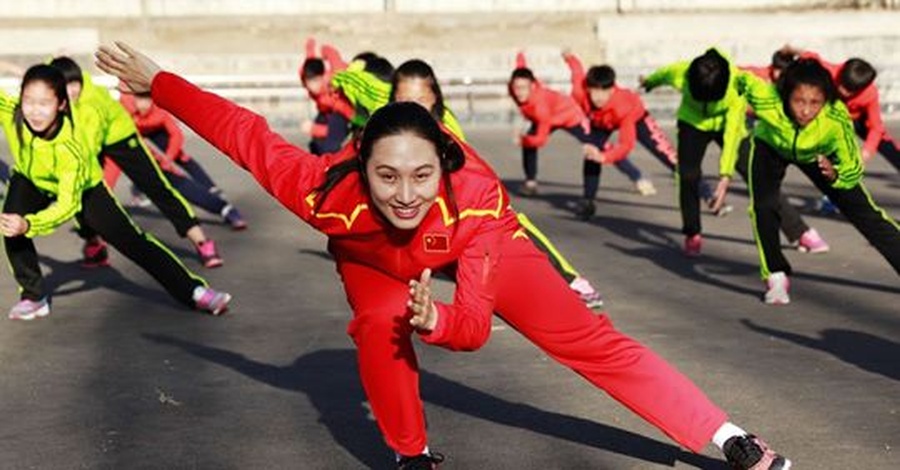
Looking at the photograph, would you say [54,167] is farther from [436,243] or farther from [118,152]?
[436,243]

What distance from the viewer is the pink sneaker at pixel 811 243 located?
1270cm

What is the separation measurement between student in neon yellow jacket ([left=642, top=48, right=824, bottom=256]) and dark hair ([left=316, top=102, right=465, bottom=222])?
21.6 feet

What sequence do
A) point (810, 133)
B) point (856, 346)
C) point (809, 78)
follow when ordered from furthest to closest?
1. point (810, 133)
2. point (809, 78)
3. point (856, 346)

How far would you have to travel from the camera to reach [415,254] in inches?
233

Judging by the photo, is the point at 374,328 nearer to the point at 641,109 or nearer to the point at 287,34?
the point at 641,109

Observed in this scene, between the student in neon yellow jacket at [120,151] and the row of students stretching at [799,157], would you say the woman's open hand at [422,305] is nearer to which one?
the row of students stretching at [799,157]

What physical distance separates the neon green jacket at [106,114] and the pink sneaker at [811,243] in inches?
199

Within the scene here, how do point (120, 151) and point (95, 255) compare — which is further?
point (95, 255)

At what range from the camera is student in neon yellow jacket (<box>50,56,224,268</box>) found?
37.2 feet

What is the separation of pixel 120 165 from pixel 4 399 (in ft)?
13.4

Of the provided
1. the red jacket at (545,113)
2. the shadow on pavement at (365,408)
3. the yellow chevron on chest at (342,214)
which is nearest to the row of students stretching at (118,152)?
the shadow on pavement at (365,408)

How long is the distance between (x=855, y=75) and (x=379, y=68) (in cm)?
351

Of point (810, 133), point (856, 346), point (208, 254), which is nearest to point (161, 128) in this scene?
point (208, 254)

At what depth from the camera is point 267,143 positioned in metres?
6.11
